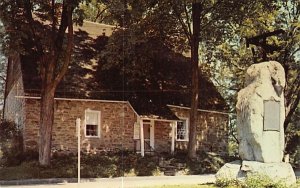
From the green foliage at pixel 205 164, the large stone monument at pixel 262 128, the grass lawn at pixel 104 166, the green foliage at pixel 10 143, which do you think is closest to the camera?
the large stone monument at pixel 262 128

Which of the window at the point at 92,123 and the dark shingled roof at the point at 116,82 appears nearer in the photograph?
the dark shingled roof at the point at 116,82

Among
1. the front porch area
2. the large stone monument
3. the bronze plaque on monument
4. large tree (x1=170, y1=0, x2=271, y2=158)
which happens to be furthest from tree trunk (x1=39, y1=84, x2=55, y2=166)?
the bronze plaque on monument

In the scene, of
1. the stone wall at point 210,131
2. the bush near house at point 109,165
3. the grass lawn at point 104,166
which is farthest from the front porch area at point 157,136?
the grass lawn at point 104,166

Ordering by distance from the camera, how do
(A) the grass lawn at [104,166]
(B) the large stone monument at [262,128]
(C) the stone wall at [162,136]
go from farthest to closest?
(C) the stone wall at [162,136] < (A) the grass lawn at [104,166] < (B) the large stone monument at [262,128]

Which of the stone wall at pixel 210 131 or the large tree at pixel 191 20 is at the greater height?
the large tree at pixel 191 20

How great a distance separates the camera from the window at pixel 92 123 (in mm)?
27656

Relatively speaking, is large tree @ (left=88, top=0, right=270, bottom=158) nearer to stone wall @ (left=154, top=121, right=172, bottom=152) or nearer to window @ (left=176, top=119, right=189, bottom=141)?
stone wall @ (left=154, top=121, right=172, bottom=152)

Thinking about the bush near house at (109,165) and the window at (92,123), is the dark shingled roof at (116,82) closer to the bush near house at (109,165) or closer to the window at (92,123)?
the window at (92,123)

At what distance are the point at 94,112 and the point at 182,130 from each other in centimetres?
724

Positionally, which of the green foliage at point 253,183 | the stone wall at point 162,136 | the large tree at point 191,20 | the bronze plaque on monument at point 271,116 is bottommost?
the green foliage at point 253,183

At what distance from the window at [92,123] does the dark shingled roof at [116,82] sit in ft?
3.20

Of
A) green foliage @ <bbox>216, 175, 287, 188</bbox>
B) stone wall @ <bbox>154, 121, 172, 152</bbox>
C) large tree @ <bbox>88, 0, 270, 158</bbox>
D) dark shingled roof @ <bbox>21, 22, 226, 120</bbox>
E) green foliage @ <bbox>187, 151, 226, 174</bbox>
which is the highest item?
large tree @ <bbox>88, 0, 270, 158</bbox>

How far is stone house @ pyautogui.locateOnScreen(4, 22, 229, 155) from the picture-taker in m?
26.5

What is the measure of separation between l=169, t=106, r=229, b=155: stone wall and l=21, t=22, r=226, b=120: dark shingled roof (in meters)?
0.58
